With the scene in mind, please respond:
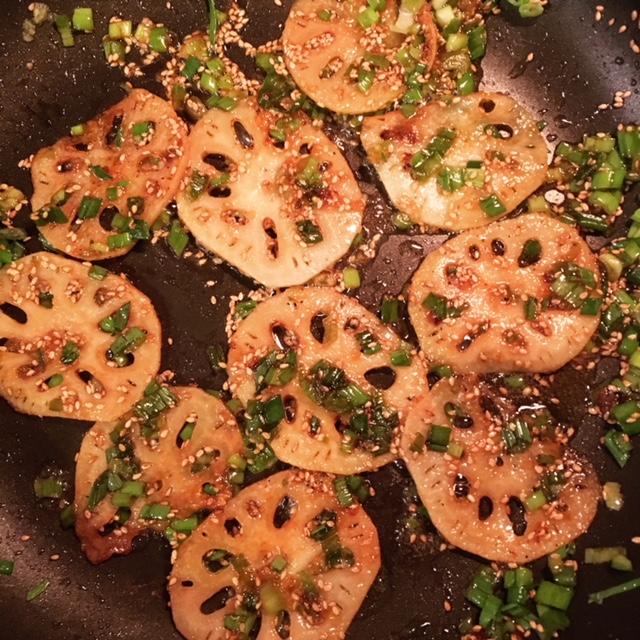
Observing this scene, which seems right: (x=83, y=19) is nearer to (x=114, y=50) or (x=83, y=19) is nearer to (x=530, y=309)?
(x=114, y=50)

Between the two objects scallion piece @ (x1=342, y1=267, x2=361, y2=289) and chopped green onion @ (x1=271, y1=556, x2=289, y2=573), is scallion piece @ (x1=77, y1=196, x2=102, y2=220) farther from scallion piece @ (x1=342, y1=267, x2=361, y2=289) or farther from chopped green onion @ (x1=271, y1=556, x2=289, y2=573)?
chopped green onion @ (x1=271, y1=556, x2=289, y2=573)

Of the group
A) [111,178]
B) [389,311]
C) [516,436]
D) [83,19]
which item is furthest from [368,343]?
[83,19]

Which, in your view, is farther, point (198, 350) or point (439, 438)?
point (198, 350)

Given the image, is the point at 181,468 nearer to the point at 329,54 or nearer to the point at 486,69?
the point at 329,54

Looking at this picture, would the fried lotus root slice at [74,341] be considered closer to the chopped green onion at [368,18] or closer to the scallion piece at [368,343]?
the scallion piece at [368,343]

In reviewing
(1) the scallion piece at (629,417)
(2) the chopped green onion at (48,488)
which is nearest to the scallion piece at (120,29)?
(2) the chopped green onion at (48,488)

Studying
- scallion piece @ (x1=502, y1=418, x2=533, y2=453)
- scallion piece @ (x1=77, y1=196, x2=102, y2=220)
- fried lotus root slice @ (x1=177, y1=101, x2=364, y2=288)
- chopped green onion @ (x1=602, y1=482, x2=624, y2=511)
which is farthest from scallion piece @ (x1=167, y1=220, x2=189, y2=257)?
chopped green onion @ (x1=602, y1=482, x2=624, y2=511)

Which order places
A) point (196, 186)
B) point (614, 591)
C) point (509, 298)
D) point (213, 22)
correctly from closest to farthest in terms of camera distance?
1. point (614, 591)
2. point (509, 298)
3. point (196, 186)
4. point (213, 22)

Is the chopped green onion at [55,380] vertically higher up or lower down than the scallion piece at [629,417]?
lower down

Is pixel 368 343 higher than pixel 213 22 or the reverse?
the reverse
